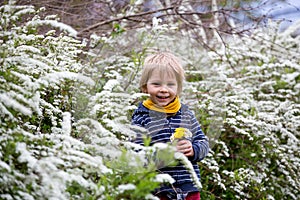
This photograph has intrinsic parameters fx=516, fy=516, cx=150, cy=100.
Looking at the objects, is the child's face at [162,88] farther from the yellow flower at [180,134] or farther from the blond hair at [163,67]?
the yellow flower at [180,134]

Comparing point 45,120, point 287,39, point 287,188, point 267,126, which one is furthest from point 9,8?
point 287,39

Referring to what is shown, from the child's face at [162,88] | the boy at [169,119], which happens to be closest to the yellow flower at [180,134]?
the boy at [169,119]

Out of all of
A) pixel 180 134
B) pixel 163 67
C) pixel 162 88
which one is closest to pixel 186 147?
pixel 180 134

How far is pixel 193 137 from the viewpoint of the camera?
271 cm

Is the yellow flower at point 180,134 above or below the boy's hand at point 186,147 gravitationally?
above

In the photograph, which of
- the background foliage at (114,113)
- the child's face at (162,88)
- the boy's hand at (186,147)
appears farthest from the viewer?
the child's face at (162,88)

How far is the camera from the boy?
2.56m

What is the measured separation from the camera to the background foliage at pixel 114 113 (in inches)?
71.1

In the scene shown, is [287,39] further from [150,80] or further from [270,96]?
[150,80]

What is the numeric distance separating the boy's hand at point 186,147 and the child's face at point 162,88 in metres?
0.23

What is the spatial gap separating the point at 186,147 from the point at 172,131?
0.37ft

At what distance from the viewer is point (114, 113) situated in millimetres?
2799

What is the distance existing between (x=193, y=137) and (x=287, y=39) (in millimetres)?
4593

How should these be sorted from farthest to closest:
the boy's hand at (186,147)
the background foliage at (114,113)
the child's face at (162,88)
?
the child's face at (162,88) → the boy's hand at (186,147) → the background foliage at (114,113)
